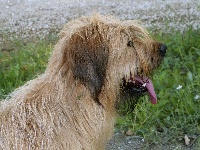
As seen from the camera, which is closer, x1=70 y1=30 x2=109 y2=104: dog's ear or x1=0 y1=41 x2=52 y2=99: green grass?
x1=70 y1=30 x2=109 y2=104: dog's ear

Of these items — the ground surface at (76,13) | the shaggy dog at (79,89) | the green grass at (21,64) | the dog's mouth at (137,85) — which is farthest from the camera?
the ground surface at (76,13)

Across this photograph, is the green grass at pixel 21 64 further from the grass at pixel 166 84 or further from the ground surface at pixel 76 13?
the ground surface at pixel 76 13

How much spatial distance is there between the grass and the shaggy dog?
106cm

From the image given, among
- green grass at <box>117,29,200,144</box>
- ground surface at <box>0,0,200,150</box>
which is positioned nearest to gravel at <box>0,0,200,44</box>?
ground surface at <box>0,0,200,150</box>

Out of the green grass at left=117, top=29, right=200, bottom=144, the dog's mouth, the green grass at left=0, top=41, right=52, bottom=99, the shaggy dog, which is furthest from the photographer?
the green grass at left=0, top=41, right=52, bottom=99

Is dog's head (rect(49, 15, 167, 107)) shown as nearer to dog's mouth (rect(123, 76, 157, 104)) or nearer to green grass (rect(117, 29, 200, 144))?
dog's mouth (rect(123, 76, 157, 104))

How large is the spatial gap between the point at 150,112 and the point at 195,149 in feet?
1.97

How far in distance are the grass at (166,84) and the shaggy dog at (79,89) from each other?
3.47 feet

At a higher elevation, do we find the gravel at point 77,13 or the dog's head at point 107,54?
the dog's head at point 107,54

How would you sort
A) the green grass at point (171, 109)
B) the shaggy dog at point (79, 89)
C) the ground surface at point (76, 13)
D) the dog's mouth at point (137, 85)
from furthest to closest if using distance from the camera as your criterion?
the ground surface at point (76, 13), the green grass at point (171, 109), the dog's mouth at point (137, 85), the shaggy dog at point (79, 89)

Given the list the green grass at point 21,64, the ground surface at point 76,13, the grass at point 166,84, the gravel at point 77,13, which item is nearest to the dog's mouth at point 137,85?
the grass at point 166,84

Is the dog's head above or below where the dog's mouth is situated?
above

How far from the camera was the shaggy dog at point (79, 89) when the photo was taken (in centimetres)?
367

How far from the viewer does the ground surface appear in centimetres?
767
